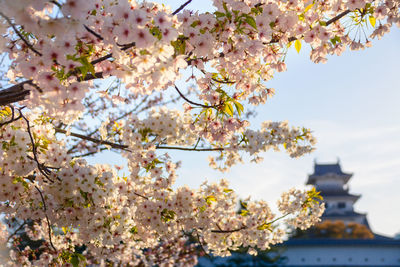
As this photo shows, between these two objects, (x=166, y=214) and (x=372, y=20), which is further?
(x=166, y=214)

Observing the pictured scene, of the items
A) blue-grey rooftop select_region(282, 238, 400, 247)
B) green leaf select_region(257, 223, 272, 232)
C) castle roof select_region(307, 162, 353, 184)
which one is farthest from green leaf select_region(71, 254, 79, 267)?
castle roof select_region(307, 162, 353, 184)

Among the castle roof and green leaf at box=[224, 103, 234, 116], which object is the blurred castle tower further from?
green leaf at box=[224, 103, 234, 116]

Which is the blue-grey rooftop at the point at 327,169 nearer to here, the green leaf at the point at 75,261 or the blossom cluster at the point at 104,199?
the blossom cluster at the point at 104,199

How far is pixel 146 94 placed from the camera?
3.02 metres

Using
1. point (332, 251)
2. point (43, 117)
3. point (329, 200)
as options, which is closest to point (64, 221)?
point (43, 117)

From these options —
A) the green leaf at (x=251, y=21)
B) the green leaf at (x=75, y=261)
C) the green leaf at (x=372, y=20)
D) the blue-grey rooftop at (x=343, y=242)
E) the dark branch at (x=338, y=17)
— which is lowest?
the green leaf at (x=75, y=261)

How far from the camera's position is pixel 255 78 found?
384cm

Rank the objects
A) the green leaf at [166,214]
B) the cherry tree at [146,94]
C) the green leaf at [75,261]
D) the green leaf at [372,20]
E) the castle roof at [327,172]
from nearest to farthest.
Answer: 1. the cherry tree at [146,94]
2. the green leaf at [372,20]
3. the green leaf at [75,261]
4. the green leaf at [166,214]
5. the castle roof at [327,172]

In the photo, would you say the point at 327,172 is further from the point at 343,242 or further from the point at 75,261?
the point at 75,261

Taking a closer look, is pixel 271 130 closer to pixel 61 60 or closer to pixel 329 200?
pixel 61 60

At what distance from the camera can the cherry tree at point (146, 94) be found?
2412mm

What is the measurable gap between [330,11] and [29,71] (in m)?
2.52

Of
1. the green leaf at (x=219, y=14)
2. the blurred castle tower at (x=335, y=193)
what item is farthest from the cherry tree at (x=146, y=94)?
the blurred castle tower at (x=335, y=193)

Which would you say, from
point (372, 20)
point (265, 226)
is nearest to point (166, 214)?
point (265, 226)
